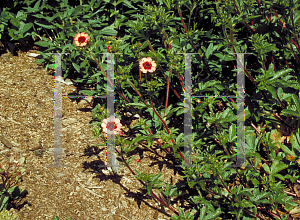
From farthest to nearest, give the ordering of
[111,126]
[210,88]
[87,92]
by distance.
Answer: [87,92]
[210,88]
[111,126]

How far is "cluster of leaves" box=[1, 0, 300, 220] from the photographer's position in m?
2.48

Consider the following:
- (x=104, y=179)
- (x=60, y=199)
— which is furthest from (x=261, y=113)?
(x=60, y=199)

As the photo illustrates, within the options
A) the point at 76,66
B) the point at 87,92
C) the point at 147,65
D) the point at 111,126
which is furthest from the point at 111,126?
the point at 76,66

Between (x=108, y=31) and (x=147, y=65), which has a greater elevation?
(x=108, y=31)

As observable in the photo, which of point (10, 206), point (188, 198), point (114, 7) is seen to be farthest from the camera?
point (114, 7)

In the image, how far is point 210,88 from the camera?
276cm

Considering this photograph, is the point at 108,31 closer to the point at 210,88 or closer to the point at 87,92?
the point at 87,92

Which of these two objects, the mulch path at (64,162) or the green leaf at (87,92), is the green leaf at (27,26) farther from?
the green leaf at (87,92)

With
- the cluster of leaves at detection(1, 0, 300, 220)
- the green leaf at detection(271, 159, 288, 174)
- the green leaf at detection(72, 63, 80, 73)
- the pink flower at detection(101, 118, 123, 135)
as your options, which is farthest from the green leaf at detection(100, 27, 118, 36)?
the green leaf at detection(271, 159, 288, 174)

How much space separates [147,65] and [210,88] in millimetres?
703

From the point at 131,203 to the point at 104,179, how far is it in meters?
0.37

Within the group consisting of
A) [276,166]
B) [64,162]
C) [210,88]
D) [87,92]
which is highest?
[210,88]

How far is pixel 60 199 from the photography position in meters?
2.54

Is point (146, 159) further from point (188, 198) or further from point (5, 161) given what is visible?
point (5, 161)
